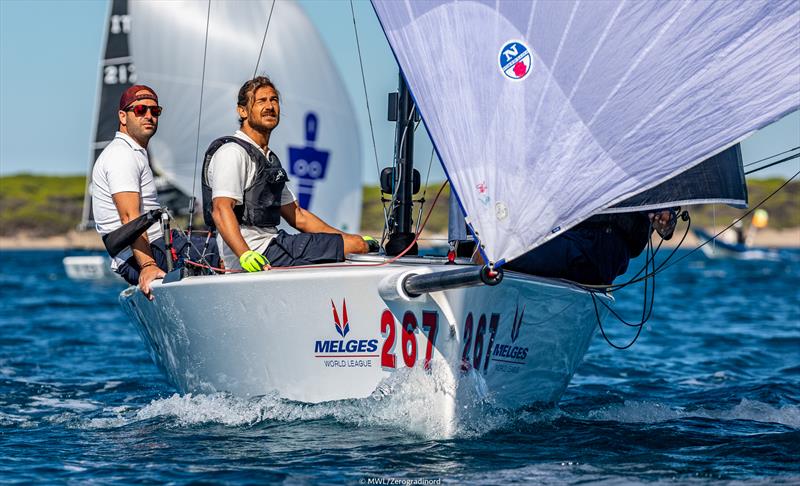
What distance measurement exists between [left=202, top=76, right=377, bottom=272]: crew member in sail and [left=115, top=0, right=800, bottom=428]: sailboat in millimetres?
341

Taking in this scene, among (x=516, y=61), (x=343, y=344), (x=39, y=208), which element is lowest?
(x=39, y=208)

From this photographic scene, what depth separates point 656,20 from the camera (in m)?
4.70

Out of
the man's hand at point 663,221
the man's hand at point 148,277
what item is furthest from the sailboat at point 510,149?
the man's hand at point 148,277

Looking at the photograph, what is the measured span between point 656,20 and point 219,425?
3.03 m

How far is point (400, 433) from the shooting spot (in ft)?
17.1

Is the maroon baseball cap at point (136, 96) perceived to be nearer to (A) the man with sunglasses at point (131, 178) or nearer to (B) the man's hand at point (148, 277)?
(A) the man with sunglasses at point (131, 178)

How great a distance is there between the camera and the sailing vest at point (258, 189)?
5.61m

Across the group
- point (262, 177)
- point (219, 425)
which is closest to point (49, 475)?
point (219, 425)

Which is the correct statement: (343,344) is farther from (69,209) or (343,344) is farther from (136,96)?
(69,209)

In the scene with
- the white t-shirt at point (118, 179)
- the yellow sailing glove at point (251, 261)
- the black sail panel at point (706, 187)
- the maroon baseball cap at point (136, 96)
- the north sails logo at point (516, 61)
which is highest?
the north sails logo at point (516, 61)

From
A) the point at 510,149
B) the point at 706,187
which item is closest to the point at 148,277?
the point at 510,149

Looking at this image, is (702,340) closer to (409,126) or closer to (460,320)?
(409,126)

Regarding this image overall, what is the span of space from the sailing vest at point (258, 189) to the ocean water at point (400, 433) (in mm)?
977

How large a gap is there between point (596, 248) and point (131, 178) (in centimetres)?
258
